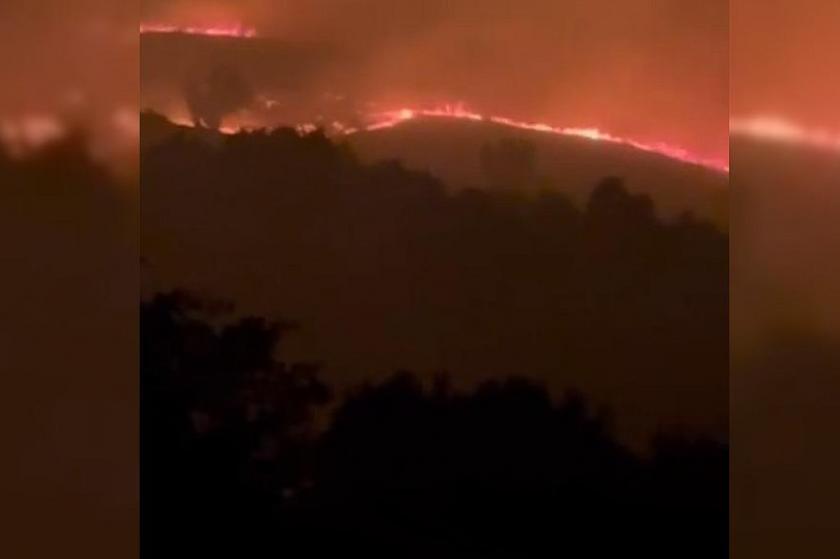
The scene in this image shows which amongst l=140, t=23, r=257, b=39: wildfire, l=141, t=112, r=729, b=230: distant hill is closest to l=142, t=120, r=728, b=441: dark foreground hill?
l=141, t=112, r=729, b=230: distant hill

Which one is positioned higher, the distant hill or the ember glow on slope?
the ember glow on slope

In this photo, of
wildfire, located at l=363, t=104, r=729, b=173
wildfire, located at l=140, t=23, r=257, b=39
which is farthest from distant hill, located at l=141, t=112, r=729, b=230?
wildfire, located at l=140, t=23, r=257, b=39

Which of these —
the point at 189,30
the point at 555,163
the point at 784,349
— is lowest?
the point at 784,349

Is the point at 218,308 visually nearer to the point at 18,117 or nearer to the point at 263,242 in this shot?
the point at 263,242

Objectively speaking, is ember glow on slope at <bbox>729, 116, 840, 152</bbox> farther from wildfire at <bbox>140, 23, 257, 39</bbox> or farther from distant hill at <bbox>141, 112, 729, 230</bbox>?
wildfire at <bbox>140, 23, 257, 39</bbox>

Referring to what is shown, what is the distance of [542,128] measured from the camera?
1.32 meters

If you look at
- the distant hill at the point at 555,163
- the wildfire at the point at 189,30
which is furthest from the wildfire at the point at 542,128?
the wildfire at the point at 189,30

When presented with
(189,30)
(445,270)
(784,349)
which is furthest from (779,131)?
(189,30)

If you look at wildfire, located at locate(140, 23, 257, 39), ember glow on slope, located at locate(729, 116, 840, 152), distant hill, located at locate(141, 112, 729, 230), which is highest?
wildfire, located at locate(140, 23, 257, 39)

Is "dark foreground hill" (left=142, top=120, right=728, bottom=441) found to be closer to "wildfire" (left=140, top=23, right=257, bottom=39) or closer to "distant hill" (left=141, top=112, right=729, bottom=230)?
"distant hill" (left=141, top=112, right=729, bottom=230)

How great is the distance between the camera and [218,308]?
1298 mm

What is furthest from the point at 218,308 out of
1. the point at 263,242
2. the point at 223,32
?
the point at 223,32

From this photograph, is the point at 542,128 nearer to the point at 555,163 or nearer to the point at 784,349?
the point at 555,163

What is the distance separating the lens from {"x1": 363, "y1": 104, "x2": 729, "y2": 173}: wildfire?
1311mm
